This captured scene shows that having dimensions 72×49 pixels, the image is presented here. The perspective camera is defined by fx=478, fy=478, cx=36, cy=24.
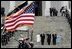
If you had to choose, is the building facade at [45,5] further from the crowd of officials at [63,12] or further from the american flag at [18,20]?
the american flag at [18,20]

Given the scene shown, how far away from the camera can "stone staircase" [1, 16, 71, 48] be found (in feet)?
111

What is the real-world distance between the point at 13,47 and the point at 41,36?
2.89 metres

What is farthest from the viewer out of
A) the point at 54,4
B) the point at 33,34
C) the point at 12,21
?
the point at 54,4

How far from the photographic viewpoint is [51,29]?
124 feet

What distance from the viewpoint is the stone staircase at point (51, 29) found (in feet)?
111

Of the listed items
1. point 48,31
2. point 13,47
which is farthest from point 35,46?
point 48,31

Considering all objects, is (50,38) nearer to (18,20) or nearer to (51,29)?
(51,29)

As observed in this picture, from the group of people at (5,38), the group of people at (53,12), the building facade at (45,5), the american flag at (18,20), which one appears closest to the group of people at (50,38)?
the group of people at (5,38)

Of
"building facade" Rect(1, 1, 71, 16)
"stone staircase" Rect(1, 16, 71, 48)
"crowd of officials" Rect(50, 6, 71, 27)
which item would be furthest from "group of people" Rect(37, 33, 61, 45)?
"building facade" Rect(1, 1, 71, 16)

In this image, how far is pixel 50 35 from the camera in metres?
35.1

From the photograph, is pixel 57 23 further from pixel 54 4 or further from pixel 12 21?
pixel 12 21

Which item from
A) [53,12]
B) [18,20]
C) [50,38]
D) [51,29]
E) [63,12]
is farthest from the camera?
[53,12]

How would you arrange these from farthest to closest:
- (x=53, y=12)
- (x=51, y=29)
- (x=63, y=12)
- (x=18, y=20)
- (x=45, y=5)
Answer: (x=45, y=5) < (x=53, y=12) < (x=63, y=12) < (x=51, y=29) < (x=18, y=20)

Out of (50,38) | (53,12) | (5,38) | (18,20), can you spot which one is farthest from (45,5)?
(18,20)
